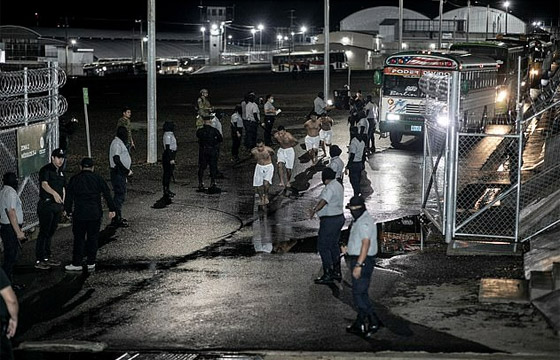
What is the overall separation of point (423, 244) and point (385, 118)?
51.2 ft

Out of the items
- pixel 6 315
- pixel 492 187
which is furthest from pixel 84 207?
pixel 492 187

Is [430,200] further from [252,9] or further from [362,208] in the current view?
[252,9]

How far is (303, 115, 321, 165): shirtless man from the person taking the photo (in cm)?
2316

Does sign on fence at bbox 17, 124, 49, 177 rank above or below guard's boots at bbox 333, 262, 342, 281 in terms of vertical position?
above

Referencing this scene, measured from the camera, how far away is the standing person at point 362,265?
376 inches

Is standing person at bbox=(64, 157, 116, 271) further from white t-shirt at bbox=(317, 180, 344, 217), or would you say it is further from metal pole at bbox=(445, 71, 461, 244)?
metal pole at bbox=(445, 71, 461, 244)

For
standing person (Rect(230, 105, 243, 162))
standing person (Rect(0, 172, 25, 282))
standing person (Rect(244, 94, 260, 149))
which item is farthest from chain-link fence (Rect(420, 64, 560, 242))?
standing person (Rect(244, 94, 260, 149))

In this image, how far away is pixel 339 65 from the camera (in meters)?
84.4

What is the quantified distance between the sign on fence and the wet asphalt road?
1.34 meters

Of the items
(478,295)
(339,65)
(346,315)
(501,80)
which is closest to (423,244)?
(478,295)

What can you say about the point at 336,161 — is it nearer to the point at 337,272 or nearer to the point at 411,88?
the point at 337,272

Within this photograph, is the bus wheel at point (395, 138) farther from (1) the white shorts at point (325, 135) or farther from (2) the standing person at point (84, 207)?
(2) the standing person at point (84, 207)

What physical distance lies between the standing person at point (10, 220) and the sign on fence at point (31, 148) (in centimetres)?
358

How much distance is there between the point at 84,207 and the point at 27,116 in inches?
150
